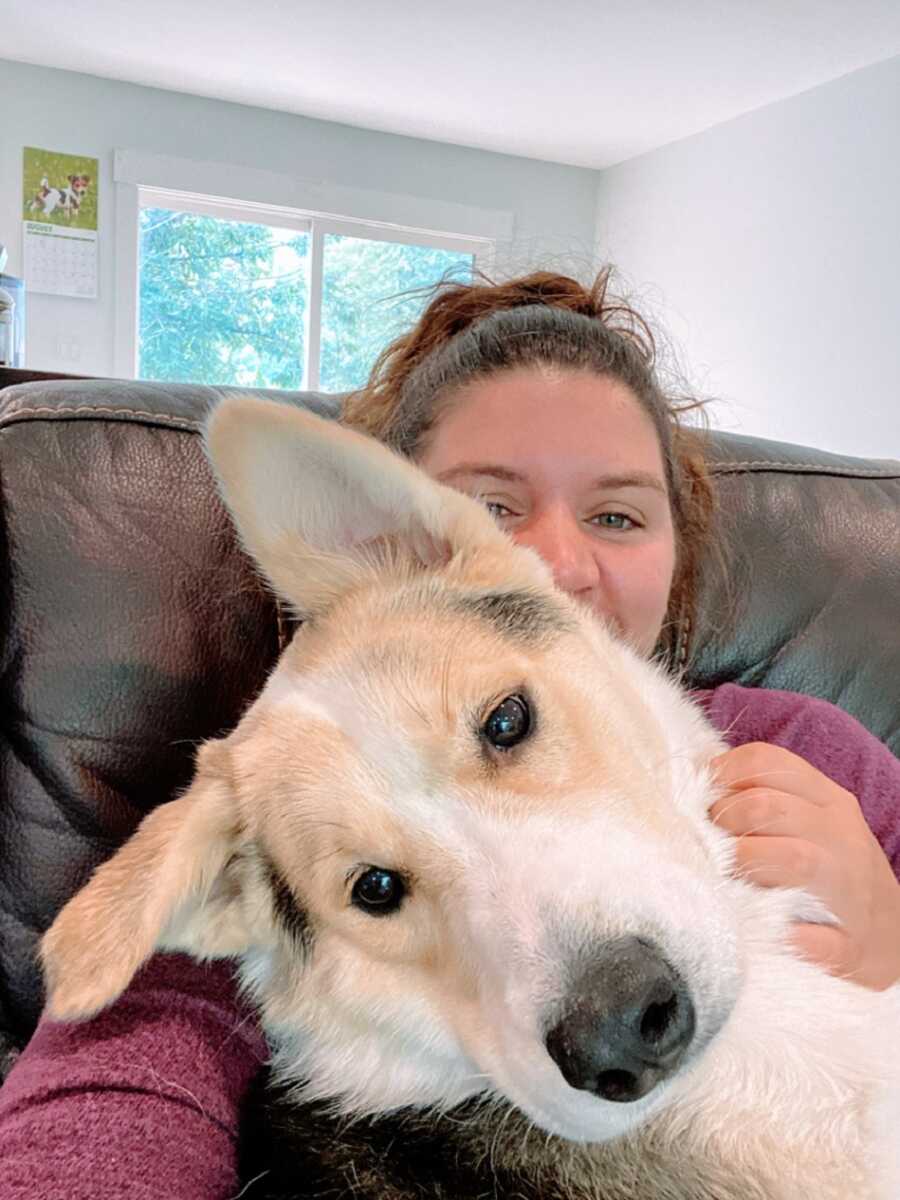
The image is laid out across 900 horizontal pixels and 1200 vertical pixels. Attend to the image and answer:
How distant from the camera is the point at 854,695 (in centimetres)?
189

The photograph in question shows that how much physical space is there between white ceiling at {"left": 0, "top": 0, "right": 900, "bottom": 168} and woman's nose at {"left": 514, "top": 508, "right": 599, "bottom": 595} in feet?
16.4

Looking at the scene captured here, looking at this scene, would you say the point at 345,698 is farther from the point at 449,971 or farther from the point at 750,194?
the point at 750,194

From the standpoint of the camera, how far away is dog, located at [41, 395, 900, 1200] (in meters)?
0.83

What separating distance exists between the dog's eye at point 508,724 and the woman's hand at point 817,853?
0.96ft

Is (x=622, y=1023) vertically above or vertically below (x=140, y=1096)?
above

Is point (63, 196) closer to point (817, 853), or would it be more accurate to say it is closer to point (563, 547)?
point (563, 547)

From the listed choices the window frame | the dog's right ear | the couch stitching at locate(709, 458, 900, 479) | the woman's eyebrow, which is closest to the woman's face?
the woman's eyebrow

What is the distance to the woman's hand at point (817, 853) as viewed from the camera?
42.9 inches

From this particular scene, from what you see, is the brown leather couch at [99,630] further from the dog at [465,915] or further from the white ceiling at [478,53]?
the white ceiling at [478,53]

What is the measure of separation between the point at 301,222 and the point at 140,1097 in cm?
764

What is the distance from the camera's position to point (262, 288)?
25.1 ft

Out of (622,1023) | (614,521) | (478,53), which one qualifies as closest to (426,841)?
(622,1023)

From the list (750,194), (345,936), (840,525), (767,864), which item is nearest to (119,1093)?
(345,936)

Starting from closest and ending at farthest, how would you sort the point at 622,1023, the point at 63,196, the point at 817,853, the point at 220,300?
the point at 622,1023 → the point at 817,853 → the point at 63,196 → the point at 220,300
